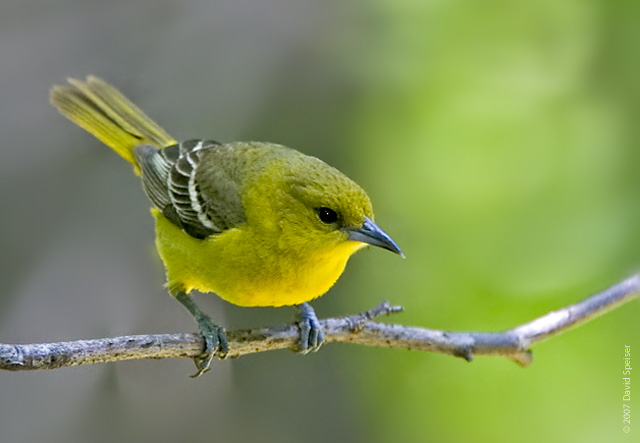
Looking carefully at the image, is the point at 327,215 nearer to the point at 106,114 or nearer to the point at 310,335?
the point at 310,335

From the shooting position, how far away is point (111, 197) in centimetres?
542

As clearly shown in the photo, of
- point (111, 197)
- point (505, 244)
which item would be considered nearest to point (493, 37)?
point (505, 244)

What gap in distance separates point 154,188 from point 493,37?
92.3 inches

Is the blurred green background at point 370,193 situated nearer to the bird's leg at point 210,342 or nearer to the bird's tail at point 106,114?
the bird's tail at point 106,114

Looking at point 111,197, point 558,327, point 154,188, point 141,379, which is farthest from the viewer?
point 111,197

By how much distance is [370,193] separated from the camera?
5.07 metres

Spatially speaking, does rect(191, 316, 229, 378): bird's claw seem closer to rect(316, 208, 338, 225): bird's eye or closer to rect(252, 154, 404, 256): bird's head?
rect(252, 154, 404, 256): bird's head

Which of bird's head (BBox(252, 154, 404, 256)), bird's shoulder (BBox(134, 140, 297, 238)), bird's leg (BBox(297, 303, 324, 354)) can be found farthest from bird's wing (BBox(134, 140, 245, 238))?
bird's leg (BBox(297, 303, 324, 354))

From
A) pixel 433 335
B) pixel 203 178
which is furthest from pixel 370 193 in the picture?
pixel 433 335

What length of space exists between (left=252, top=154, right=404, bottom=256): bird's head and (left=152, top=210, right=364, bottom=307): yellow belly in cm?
6

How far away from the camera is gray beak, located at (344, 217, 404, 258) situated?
132 inches

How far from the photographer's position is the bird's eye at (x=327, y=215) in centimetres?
347

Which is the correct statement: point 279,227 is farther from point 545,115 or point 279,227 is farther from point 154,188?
point 545,115

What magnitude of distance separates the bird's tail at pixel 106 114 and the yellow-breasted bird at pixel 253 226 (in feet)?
0.94
